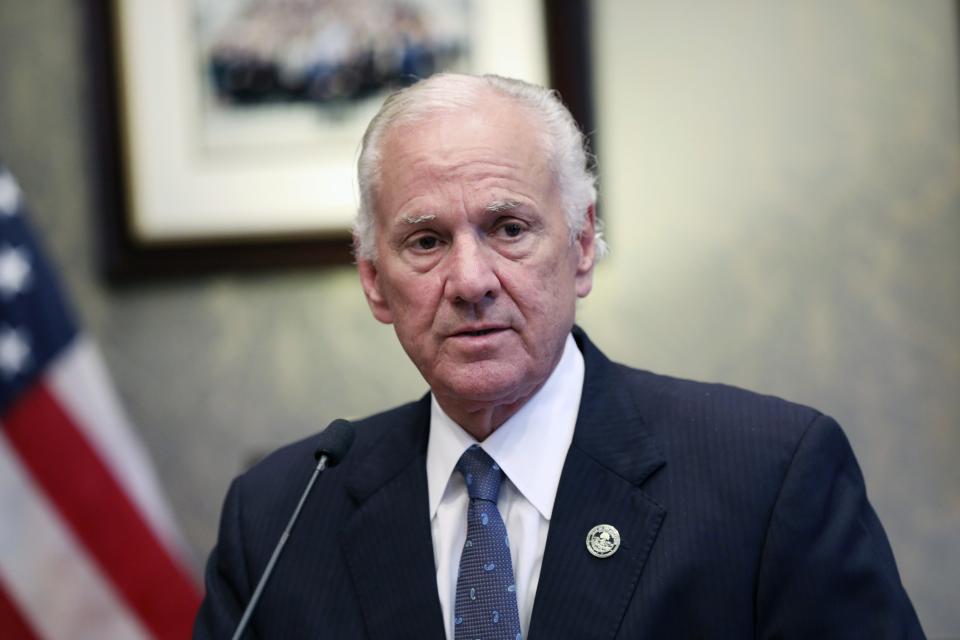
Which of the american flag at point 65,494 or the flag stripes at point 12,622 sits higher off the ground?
the american flag at point 65,494

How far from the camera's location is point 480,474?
1.92m

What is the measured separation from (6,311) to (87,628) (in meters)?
0.85

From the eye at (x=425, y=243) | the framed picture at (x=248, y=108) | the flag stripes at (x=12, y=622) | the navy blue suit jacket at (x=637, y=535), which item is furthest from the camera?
the framed picture at (x=248, y=108)

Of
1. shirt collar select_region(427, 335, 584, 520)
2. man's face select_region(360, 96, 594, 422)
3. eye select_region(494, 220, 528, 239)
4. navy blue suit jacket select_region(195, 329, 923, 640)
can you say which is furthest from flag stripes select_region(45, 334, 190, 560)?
eye select_region(494, 220, 528, 239)

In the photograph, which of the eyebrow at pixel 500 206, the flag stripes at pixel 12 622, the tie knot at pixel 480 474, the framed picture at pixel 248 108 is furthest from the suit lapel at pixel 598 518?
the flag stripes at pixel 12 622

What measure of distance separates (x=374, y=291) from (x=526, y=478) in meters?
0.46

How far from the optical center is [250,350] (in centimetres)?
327

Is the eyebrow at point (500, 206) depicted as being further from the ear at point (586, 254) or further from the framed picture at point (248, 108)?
the framed picture at point (248, 108)

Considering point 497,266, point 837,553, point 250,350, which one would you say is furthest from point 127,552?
point 837,553

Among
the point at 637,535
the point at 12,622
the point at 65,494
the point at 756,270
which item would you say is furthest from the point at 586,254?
the point at 12,622

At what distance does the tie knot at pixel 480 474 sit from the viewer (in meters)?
1.89

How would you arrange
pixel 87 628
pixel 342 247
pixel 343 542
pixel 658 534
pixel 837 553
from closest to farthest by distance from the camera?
pixel 837 553
pixel 658 534
pixel 343 542
pixel 87 628
pixel 342 247

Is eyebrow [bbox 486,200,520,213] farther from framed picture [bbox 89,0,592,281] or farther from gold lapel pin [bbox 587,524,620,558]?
framed picture [bbox 89,0,592,281]

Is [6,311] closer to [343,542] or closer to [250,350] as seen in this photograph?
[250,350]
